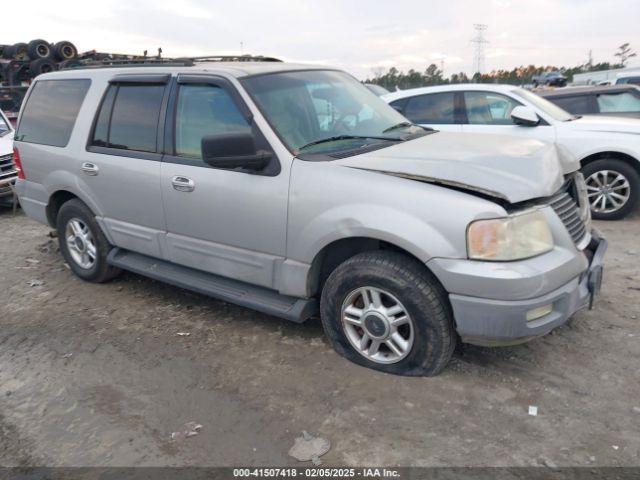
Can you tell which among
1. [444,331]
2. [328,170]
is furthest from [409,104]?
[444,331]

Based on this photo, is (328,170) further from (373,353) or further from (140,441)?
(140,441)

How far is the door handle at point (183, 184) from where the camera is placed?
3.76 meters

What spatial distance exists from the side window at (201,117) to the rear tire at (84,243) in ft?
4.74

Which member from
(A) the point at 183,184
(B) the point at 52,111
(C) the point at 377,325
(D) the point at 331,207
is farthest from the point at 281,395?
(B) the point at 52,111

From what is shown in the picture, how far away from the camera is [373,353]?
10.8 ft

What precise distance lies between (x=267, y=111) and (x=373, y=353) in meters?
1.73

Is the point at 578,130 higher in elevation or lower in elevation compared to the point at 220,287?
higher

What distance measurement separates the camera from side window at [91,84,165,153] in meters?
4.10

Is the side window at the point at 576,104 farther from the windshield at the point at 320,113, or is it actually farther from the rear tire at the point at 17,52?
the rear tire at the point at 17,52

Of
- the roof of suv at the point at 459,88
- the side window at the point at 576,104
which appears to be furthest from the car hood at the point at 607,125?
the side window at the point at 576,104

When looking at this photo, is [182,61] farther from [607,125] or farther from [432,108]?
[607,125]

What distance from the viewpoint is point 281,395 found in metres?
3.16

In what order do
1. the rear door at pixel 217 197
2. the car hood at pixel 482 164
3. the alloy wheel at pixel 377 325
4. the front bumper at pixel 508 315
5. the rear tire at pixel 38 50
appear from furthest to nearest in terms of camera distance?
the rear tire at pixel 38 50
the rear door at pixel 217 197
the alloy wheel at pixel 377 325
the car hood at pixel 482 164
the front bumper at pixel 508 315

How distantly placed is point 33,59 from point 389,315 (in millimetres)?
15656
